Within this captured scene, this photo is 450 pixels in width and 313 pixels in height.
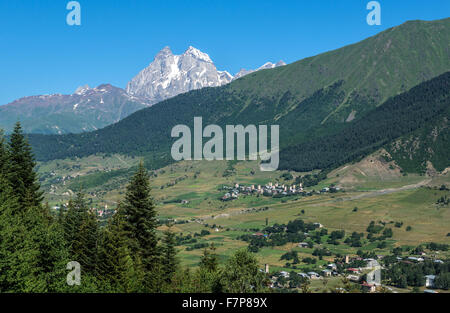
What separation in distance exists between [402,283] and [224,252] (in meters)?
64.5

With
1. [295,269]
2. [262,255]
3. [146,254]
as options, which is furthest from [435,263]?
[146,254]

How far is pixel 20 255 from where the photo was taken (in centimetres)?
3516

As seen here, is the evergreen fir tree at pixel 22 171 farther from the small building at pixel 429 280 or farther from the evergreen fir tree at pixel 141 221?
the small building at pixel 429 280

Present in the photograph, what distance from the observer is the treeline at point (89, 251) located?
122 feet

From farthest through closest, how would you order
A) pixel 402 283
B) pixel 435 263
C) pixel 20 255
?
pixel 435 263, pixel 402 283, pixel 20 255

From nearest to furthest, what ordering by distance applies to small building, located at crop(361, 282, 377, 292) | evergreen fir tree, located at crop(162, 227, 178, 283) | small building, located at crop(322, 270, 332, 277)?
1. evergreen fir tree, located at crop(162, 227, 178, 283)
2. small building, located at crop(361, 282, 377, 292)
3. small building, located at crop(322, 270, 332, 277)

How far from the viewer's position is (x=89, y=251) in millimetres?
53781

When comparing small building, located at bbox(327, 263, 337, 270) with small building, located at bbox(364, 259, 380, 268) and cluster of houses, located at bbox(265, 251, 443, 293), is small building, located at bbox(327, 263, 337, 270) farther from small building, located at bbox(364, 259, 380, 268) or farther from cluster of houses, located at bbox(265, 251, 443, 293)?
small building, located at bbox(364, 259, 380, 268)

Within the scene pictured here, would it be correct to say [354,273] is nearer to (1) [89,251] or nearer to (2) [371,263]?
(2) [371,263]

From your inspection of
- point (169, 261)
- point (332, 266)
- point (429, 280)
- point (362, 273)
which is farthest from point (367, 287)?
point (169, 261)

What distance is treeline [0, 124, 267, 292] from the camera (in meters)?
37.3

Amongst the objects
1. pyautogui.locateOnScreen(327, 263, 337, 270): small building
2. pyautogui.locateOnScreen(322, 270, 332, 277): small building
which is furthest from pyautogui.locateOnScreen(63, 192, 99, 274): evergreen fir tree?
pyautogui.locateOnScreen(327, 263, 337, 270): small building
